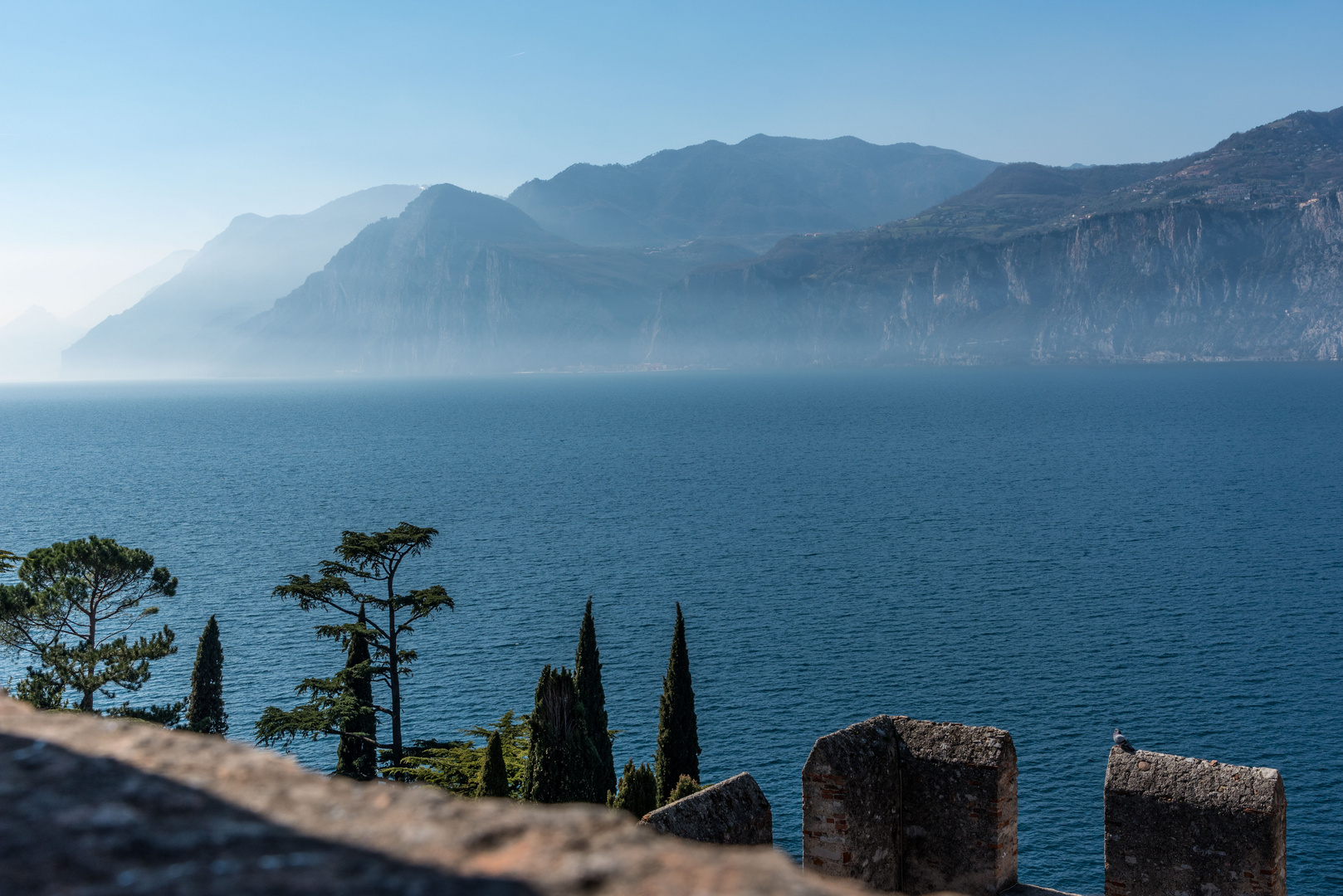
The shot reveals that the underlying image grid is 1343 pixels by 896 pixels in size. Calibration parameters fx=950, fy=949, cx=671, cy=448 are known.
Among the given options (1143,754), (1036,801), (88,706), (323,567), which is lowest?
(1036,801)

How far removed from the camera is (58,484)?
429 feet

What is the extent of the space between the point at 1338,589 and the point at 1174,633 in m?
18.6

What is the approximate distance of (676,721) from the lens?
118 ft

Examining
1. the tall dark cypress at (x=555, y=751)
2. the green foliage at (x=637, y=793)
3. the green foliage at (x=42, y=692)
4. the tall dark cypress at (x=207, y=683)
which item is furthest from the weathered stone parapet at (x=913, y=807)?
the tall dark cypress at (x=207, y=683)

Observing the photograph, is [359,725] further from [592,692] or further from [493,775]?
[493,775]

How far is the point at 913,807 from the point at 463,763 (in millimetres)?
28859

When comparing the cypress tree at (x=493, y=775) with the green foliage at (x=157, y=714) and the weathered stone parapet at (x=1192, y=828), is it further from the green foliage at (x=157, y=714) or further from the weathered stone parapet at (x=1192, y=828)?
the weathered stone parapet at (x=1192, y=828)

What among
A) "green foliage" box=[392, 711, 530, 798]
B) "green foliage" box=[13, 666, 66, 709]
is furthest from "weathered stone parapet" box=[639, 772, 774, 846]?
"green foliage" box=[13, 666, 66, 709]

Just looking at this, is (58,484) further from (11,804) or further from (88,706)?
(11,804)

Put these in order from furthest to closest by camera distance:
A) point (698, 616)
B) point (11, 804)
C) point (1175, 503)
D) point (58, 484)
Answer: point (58, 484)
point (1175, 503)
point (698, 616)
point (11, 804)

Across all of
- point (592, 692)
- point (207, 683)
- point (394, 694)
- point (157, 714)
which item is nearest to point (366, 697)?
point (394, 694)

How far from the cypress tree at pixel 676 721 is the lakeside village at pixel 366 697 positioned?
0.05m

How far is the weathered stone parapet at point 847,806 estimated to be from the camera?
32.0ft

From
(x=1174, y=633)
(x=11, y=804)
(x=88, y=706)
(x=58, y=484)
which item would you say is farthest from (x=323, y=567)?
(x=58, y=484)
